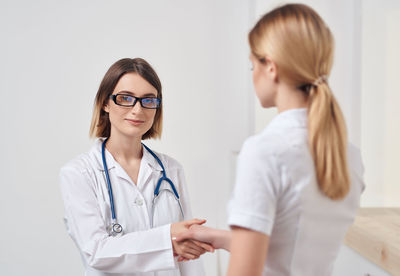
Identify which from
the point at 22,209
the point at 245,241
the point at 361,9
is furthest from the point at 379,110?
the point at 22,209

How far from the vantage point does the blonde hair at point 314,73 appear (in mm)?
862

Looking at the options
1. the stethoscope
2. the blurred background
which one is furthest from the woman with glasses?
the blurred background

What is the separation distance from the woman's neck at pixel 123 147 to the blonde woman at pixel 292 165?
2.73ft

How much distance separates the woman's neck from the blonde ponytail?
922 millimetres

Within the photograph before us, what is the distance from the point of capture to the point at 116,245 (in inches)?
55.6

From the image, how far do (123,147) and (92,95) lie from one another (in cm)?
116

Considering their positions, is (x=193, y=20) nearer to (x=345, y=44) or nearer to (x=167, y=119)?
(x=167, y=119)

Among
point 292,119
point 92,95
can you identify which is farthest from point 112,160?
point 92,95

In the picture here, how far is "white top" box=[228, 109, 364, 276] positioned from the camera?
82 cm

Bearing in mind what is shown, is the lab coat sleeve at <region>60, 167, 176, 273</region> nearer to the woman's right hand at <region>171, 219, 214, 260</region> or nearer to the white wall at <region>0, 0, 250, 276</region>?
the woman's right hand at <region>171, 219, 214, 260</region>

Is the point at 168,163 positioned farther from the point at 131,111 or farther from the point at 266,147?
the point at 266,147

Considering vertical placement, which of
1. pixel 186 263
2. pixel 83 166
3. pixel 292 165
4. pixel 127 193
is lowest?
pixel 186 263

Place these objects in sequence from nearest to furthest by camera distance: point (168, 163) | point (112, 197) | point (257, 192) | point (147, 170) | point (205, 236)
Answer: point (257, 192)
point (205, 236)
point (112, 197)
point (147, 170)
point (168, 163)

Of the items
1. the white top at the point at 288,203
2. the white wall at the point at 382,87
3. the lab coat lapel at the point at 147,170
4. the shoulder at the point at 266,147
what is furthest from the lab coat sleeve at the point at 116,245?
the white wall at the point at 382,87
